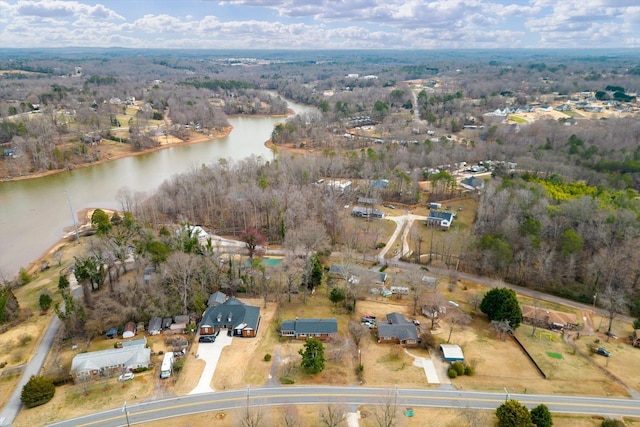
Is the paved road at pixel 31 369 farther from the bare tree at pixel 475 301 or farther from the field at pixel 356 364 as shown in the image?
the bare tree at pixel 475 301


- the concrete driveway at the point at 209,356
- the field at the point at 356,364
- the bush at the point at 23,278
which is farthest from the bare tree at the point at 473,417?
the bush at the point at 23,278

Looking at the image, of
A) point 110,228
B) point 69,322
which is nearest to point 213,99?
point 110,228

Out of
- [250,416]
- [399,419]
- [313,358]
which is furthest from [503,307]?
[250,416]

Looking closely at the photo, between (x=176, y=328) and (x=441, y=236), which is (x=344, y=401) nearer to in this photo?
(x=176, y=328)

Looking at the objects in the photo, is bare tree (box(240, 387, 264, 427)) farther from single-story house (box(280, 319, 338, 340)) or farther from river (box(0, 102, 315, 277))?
river (box(0, 102, 315, 277))

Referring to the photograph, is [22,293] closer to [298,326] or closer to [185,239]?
[185,239]

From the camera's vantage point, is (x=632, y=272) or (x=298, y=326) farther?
(x=632, y=272)
